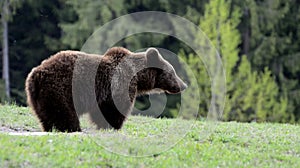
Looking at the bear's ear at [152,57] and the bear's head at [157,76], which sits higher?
the bear's ear at [152,57]

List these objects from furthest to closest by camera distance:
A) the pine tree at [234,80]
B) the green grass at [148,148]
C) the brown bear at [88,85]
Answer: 1. the pine tree at [234,80]
2. the brown bear at [88,85]
3. the green grass at [148,148]

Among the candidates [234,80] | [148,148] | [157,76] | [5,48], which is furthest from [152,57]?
[5,48]

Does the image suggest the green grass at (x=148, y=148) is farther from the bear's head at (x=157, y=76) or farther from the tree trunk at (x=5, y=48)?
the tree trunk at (x=5, y=48)

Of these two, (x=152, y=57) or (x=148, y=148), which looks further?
(x=152, y=57)

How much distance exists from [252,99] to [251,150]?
58.6 feet

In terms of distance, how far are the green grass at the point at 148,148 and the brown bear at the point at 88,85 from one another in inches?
14.9

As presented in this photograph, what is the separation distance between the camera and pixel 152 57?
9.96 meters

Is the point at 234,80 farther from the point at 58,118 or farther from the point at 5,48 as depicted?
the point at 58,118

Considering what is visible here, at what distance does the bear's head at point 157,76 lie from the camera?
9925 mm

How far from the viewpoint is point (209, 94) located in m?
25.8

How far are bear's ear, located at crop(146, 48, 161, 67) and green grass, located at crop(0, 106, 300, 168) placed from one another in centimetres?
114

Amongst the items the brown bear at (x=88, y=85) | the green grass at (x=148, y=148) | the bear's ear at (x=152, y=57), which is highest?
the bear's ear at (x=152, y=57)

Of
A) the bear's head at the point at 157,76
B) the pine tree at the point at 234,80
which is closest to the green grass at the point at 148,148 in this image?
the bear's head at the point at 157,76

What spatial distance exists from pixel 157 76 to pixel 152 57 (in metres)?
0.41
